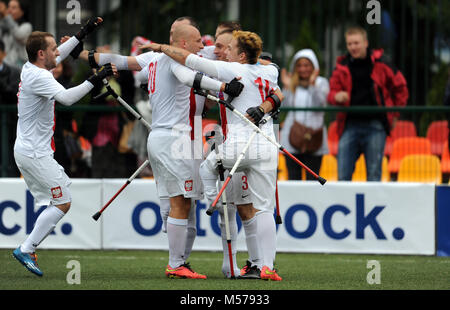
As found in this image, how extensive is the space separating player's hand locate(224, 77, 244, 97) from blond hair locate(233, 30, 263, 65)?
0.33 meters

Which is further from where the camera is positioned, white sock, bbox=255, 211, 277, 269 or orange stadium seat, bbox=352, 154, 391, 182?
orange stadium seat, bbox=352, 154, 391, 182

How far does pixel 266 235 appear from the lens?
923 cm

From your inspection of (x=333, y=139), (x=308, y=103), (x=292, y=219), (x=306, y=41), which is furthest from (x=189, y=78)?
(x=306, y=41)

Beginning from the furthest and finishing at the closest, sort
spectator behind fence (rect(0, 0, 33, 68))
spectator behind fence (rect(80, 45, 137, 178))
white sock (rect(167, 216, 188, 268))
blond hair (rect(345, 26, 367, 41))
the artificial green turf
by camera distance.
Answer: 1. spectator behind fence (rect(0, 0, 33, 68))
2. spectator behind fence (rect(80, 45, 137, 178))
3. blond hair (rect(345, 26, 367, 41))
4. white sock (rect(167, 216, 188, 268))
5. the artificial green turf

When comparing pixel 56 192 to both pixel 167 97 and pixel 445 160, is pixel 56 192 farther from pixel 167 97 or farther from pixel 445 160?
pixel 445 160

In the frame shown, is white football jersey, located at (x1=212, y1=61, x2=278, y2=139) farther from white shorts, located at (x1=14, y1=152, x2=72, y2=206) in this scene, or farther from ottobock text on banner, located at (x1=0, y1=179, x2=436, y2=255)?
ottobock text on banner, located at (x1=0, y1=179, x2=436, y2=255)

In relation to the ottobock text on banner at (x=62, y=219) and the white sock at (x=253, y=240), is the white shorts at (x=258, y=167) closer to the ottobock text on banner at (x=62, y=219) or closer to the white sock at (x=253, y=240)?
the white sock at (x=253, y=240)

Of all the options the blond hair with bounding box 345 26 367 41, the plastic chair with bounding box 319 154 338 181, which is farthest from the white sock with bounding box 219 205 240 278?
the blond hair with bounding box 345 26 367 41

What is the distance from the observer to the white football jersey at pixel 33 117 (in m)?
9.65

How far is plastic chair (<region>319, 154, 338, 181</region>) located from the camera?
509 inches

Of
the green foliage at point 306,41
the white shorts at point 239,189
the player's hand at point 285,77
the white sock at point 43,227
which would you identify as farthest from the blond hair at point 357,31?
the white sock at point 43,227

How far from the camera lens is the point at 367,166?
12797mm

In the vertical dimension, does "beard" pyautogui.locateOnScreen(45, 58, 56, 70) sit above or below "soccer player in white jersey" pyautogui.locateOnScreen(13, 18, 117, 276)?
above

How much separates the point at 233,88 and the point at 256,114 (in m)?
0.31
